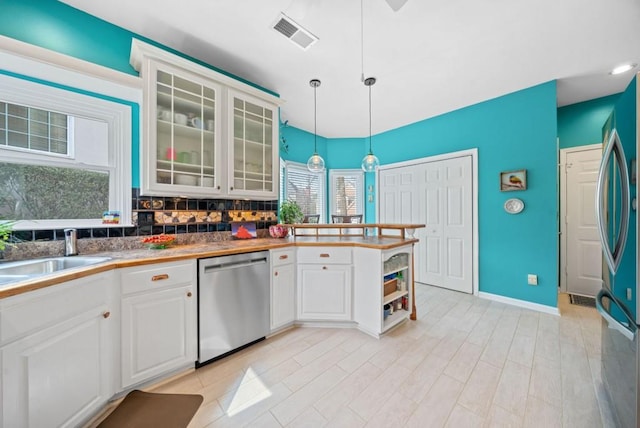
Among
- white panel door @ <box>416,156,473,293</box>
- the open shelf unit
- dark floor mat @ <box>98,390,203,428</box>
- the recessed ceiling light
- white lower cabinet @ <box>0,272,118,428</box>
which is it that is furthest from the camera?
white panel door @ <box>416,156,473,293</box>

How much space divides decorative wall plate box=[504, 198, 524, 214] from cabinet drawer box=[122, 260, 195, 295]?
3.70 meters

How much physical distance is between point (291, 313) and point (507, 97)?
12.6 ft

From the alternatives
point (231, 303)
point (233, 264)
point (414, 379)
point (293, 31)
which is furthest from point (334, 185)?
point (414, 379)

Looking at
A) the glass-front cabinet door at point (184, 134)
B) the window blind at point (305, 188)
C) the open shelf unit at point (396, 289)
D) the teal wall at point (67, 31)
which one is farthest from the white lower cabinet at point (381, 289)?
the teal wall at point (67, 31)

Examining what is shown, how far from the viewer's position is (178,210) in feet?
7.43

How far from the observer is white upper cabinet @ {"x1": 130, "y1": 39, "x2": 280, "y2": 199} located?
6.16 feet

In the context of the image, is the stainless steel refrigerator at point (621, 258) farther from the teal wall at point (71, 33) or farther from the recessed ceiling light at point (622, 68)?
the teal wall at point (71, 33)

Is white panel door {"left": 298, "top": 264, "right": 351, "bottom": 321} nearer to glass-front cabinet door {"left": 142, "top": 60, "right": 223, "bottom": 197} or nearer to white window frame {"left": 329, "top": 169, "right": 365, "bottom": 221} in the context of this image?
glass-front cabinet door {"left": 142, "top": 60, "right": 223, "bottom": 197}

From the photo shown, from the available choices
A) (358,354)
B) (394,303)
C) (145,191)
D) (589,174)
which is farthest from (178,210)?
(589,174)

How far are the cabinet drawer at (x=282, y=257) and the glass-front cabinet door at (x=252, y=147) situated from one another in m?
0.71

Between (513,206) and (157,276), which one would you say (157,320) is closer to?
(157,276)

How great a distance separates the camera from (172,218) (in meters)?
2.23

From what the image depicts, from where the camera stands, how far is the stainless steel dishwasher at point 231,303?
1.77m

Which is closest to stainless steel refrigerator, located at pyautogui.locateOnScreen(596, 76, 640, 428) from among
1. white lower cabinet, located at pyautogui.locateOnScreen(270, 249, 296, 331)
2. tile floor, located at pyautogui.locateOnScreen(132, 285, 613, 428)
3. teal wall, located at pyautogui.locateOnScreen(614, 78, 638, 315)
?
teal wall, located at pyautogui.locateOnScreen(614, 78, 638, 315)
